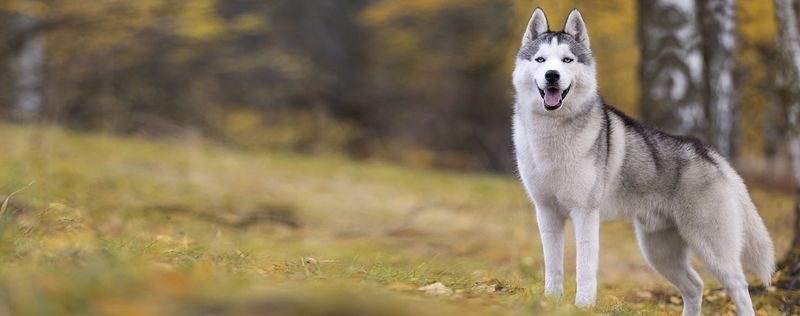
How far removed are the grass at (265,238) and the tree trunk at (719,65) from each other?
3.36 feet

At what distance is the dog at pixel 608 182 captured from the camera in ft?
14.1

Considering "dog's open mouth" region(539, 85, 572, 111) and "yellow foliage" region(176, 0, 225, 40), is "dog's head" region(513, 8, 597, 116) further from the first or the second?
"yellow foliage" region(176, 0, 225, 40)

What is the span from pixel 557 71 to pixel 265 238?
4.12 m

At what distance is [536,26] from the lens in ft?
15.1

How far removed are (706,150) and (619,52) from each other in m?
9.74

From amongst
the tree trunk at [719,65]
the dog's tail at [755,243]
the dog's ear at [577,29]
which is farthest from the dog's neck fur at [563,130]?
the tree trunk at [719,65]

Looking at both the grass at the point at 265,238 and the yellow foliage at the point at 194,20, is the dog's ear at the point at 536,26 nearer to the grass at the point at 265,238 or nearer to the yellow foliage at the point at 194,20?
the grass at the point at 265,238

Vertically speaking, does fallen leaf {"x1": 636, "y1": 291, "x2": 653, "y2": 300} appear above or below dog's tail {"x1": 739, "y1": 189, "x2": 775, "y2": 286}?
below

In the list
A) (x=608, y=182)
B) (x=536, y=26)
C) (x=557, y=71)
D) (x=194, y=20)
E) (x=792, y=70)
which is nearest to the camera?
(x=557, y=71)

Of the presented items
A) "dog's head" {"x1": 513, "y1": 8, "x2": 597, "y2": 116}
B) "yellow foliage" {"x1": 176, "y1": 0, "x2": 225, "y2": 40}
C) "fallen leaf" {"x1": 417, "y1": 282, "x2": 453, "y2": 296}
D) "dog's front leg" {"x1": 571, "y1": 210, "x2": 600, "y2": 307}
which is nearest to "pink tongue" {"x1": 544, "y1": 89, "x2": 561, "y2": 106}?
"dog's head" {"x1": 513, "y1": 8, "x2": 597, "y2": 116}

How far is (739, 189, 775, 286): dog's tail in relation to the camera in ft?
15.5

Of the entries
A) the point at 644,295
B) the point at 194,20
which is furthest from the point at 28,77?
the point at 644,295

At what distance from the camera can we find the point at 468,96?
66.0ft

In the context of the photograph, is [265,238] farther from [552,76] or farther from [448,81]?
[448,81]
